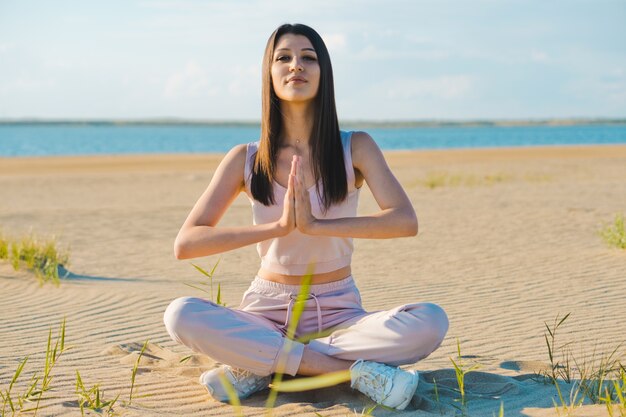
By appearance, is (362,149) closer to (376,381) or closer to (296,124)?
(296,124)

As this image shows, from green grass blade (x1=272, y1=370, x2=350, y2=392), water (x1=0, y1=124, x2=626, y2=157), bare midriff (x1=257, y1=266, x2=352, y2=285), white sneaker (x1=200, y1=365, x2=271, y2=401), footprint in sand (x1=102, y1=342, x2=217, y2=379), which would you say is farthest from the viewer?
water (x1=0, y1=124, x2=626, y2=157)

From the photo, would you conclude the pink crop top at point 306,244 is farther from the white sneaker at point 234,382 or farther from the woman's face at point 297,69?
the white sneaker at point 234,382

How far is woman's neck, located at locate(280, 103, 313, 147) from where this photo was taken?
4.33m

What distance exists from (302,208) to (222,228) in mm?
505

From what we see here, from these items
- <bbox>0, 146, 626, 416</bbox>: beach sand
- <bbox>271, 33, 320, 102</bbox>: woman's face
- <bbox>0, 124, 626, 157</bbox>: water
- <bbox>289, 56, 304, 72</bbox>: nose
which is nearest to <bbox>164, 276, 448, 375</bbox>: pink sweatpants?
<bbox>0, 146, 626, 416</bbox>: beach sand

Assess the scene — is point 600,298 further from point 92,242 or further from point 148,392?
point 92,242

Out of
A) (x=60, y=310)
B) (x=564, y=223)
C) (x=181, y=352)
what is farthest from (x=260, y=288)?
(x=564, y=223)

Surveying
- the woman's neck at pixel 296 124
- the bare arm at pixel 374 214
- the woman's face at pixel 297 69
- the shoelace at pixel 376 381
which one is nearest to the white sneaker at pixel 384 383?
the shoelace at pixel 376 381

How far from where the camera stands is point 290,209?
12.6ft

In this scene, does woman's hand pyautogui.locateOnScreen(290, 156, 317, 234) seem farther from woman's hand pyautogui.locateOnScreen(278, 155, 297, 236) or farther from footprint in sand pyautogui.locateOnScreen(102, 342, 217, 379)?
footprint in sand pyautogui.locateOnScreen(102, 342, 217, 379)

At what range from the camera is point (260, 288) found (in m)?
4.25

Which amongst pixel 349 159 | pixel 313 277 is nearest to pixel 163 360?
pixel 313 277

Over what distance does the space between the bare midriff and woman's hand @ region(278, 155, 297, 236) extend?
41cm

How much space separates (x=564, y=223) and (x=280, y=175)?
8216 mm
